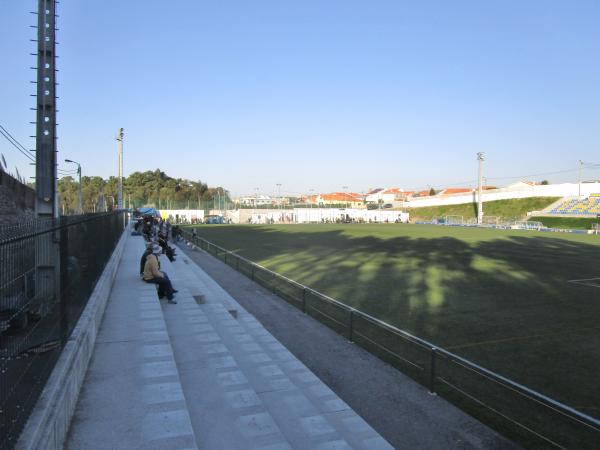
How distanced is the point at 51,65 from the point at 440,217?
8446 cm

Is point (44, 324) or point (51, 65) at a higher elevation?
point (51, 65)

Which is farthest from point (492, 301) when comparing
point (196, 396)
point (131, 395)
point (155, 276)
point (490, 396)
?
point (131, 395)

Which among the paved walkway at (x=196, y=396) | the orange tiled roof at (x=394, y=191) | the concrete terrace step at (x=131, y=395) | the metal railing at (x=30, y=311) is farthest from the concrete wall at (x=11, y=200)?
the orange tiled roof at (x=394, y=191)

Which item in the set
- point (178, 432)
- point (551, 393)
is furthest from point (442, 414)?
point (178, 432)

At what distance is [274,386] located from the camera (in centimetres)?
627

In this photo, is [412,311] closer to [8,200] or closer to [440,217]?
[8,200]

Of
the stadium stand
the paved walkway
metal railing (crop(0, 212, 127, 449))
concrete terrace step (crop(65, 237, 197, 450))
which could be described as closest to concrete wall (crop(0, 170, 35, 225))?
the paved walkway

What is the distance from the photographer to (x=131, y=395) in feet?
15.3

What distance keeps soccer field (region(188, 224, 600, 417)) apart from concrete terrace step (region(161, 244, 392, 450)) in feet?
10.7

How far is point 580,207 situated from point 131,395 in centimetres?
7656

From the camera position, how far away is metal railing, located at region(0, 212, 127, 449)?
3.24 m

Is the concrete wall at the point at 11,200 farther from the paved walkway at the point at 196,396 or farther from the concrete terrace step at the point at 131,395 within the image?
the concrete terrace step at the point at 131,395

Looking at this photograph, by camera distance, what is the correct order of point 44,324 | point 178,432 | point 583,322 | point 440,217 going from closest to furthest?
point 178,432
point 44,324
point 583,322
point 440,217

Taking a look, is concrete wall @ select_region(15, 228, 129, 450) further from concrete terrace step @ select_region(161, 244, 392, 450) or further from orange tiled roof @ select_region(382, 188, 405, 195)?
orange tiled roof @ select_region(382, 188, 405, 195)
